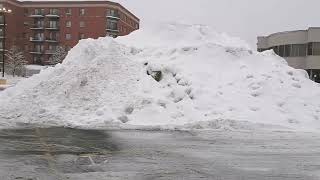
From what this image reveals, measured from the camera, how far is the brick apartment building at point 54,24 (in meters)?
103

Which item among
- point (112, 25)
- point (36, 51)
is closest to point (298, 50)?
point (112, 25)

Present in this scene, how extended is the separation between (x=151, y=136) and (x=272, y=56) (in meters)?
9.80

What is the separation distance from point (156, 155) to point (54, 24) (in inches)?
3846

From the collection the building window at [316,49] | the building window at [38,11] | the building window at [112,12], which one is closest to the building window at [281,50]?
the building window at [316,49]

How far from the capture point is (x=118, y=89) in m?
18.3

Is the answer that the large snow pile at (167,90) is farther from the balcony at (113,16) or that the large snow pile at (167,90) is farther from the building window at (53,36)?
the building window at (53,36)

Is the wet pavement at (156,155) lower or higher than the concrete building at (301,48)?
lower

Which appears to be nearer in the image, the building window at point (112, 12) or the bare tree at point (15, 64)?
the bare tree at point (15, 64)

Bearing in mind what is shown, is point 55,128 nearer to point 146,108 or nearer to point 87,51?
point 146,108

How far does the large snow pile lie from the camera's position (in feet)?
54.4

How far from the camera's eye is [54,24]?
105500 mm

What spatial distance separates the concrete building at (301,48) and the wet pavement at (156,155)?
5971 cm

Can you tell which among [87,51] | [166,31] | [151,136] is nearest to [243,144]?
[151,136]

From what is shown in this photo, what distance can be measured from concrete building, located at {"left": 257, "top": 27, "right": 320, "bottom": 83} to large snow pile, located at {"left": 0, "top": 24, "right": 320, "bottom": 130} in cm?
5256
